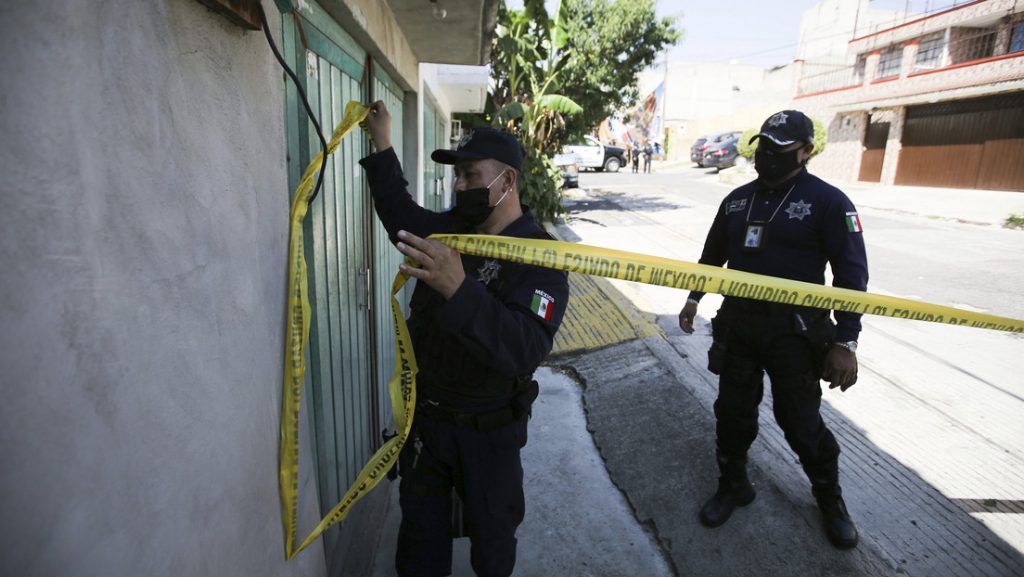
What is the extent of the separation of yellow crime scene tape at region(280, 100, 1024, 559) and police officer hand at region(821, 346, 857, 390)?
0.53 meters

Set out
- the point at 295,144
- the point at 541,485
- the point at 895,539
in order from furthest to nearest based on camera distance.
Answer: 1. the point at 541,485
2. the point at 895,539
3. the point at 295,144

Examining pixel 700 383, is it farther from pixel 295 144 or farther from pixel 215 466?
pixel 215 466

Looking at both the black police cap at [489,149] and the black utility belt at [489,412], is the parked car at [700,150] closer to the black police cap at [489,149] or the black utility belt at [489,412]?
the black police cap at [489,149]

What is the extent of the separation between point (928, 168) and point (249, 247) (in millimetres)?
23205

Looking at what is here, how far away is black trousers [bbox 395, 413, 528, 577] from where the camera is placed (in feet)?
6.44

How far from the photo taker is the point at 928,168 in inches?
732

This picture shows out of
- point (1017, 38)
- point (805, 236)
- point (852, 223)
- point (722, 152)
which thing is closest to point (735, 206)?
point (805, 236)

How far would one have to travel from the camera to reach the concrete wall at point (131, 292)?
0.68 meters

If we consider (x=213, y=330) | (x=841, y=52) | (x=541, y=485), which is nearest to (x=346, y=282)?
(x=213, y=330)

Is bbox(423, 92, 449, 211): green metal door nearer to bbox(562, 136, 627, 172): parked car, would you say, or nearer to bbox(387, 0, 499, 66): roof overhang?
bbox(387, 0, 499, 66): roof overhang

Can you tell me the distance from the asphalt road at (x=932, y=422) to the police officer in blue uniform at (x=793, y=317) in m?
0.42

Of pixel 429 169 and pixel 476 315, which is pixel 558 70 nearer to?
pixel 429 169

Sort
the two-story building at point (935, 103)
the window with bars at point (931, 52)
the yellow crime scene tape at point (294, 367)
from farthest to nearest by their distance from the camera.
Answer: the window with bars at point (931, 52) → the two-story building at point (935, 103) → the yellow crime scene tape at point (294, 367)

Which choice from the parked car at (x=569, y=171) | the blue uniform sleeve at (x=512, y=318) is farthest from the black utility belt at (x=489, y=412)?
the parked car at (x=569, y=171)
